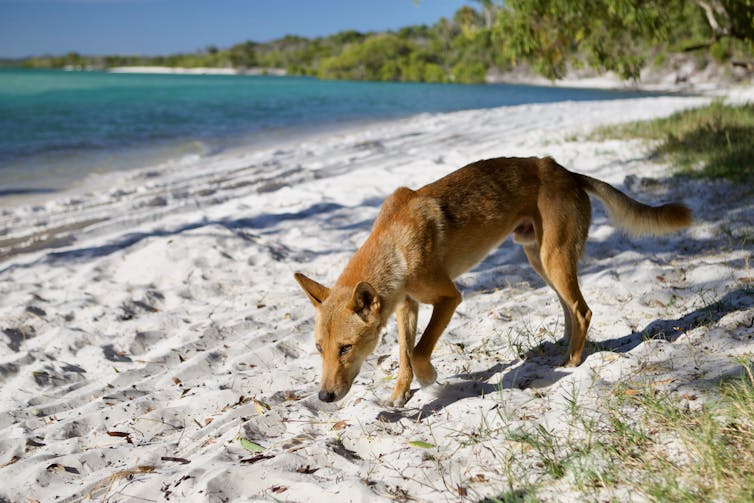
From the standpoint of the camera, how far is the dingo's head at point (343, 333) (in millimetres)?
3572

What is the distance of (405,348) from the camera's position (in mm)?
4156

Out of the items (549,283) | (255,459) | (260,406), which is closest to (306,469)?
(255,459)

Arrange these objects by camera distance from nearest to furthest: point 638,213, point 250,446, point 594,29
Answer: point 250,446 < point 638,213 < point 594,29

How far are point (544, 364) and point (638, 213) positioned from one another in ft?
4.68

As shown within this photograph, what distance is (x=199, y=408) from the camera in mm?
4086

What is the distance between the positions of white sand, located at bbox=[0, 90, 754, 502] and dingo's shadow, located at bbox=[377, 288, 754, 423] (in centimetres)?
2

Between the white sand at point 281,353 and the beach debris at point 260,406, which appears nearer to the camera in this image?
the white sand at point 281,353

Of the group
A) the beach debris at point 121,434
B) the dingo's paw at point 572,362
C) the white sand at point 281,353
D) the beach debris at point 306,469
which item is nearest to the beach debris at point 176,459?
the white sand at point 281,353

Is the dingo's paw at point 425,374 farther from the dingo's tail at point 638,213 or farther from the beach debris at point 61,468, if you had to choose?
the beach debris at point 61,468

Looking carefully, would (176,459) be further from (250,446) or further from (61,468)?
(61,468)

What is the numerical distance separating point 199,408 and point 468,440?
6.52 feet

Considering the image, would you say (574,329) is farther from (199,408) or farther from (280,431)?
(199,408)

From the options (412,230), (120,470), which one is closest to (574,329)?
(412,230)

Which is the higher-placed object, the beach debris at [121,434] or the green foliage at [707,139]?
the green foliage at [707,139]
